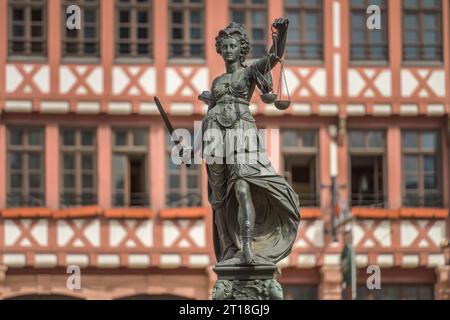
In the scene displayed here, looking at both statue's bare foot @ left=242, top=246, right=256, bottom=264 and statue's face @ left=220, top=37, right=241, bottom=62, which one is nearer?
statue's bare foot @ left=242, top=246, right=256, bottom=264

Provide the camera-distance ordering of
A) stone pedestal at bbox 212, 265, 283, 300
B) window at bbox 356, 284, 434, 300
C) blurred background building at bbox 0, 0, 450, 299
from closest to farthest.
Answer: stone pedestal at bbox 212, 265, 283, 300, blurred background building at bbox 0, 0, 450, 299, window at bbox 356, 284, 434, 300

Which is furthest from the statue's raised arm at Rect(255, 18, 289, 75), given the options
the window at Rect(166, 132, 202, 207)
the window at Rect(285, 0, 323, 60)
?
the window at Rect(285, 0, 323, 60)

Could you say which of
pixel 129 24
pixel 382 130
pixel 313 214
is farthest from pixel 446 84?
pixel 129 24

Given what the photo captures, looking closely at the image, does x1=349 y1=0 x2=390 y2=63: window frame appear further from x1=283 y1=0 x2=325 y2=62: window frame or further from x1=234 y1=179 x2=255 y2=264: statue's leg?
x1=234 y1=179 x2=255 y2=264: statue's leg

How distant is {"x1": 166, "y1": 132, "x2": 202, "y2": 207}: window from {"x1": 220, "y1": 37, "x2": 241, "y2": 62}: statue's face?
1653 centimetres

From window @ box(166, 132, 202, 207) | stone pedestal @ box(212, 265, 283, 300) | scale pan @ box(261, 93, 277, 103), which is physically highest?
scale pan @ box(261, 93, 277, 103)

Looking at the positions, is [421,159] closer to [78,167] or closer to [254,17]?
[254,17]

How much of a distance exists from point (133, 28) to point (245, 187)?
17.5 m

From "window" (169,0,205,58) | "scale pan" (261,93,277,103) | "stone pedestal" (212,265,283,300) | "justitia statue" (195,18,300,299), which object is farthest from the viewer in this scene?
"window" (169,0,205,58)

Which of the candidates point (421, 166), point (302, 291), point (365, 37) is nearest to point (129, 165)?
point (302, 291)

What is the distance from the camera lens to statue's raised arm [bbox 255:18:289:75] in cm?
1083

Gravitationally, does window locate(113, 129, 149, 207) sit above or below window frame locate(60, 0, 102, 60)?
below

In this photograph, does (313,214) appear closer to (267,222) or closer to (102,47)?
(102,47)

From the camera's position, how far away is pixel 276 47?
1096cm
